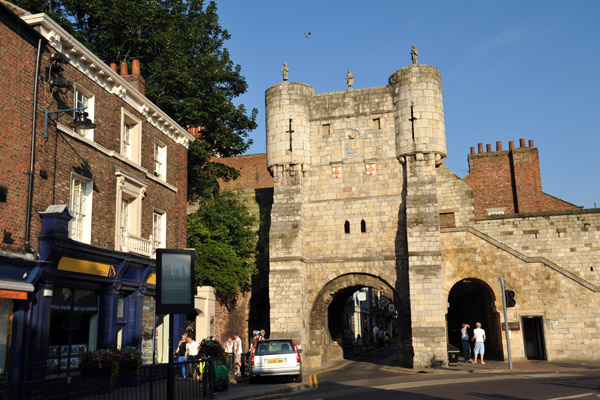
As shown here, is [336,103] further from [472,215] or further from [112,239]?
[112,239]

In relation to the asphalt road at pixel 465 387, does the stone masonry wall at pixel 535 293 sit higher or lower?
higher

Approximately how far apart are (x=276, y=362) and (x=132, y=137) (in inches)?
368

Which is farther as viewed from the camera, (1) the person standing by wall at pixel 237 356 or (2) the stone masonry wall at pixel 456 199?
(2) the stone masonry wall at pixel 456 199

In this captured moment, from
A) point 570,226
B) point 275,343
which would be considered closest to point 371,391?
point 275,343

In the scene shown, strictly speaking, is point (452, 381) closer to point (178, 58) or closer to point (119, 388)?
point (119, 388)

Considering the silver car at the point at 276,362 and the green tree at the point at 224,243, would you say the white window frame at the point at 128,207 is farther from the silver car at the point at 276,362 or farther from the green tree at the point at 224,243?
the green tree at the point at 224,243

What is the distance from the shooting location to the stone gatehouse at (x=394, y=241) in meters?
22.3

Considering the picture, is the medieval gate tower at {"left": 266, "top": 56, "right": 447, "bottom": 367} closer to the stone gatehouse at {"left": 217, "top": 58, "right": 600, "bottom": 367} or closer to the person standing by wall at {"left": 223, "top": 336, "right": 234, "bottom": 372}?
the stone gatehouse at {"left": 217, "top": 58, "right": 600, "bottom": 367}

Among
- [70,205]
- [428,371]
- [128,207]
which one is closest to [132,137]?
[128,207]

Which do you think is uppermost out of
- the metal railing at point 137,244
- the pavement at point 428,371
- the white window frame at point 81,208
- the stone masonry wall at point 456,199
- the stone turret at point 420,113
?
the stone turret at point 420,113

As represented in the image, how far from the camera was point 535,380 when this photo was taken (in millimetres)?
14703

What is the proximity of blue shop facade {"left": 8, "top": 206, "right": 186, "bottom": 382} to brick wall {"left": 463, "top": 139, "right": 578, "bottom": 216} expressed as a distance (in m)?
24.6

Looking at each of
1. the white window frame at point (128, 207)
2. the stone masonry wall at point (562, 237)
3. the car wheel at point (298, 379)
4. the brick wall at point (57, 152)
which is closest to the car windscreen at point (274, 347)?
the car wheel at point (298, 379)

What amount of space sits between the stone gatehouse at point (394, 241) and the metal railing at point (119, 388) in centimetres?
1044
